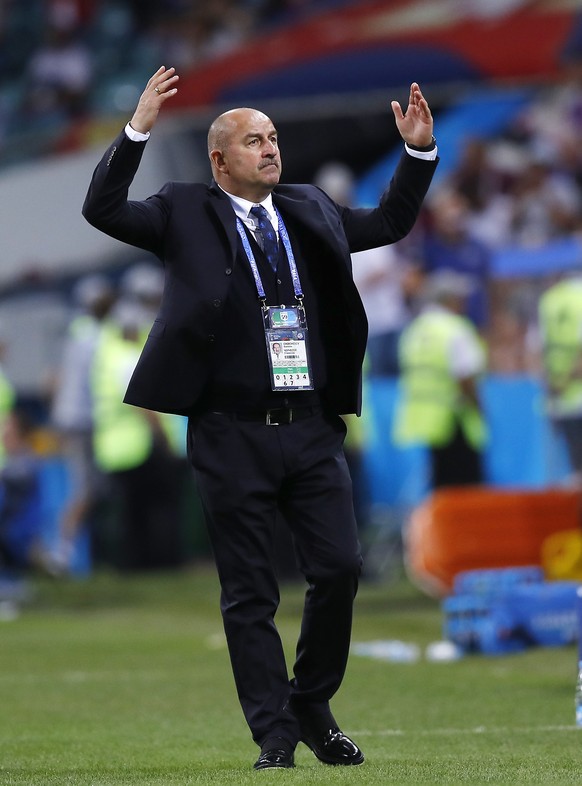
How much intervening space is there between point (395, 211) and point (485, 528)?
5663mm

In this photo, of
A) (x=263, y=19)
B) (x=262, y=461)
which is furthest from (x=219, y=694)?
(x=263, y=19)

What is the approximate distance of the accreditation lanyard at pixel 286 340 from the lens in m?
5.87

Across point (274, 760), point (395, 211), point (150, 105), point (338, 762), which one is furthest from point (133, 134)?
point (338, 762)

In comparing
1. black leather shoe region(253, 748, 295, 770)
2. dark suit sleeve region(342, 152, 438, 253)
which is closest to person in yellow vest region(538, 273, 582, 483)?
dark suit sleeve region(342, 152, 438, 253)

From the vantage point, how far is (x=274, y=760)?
19.0 ft

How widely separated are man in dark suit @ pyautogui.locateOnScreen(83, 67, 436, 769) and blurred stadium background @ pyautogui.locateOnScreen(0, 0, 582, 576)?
8306mm

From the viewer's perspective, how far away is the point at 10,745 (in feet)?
22.8

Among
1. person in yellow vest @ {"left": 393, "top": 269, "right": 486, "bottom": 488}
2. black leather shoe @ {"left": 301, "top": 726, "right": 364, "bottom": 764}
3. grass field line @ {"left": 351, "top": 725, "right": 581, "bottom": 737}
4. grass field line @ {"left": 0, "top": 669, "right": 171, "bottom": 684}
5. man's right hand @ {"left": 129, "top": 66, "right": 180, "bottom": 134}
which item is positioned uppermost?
man's right hand @ {"left": 129, "top": 66, "right": 180, "bottom": 134}

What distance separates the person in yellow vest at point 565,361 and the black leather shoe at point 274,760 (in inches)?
300

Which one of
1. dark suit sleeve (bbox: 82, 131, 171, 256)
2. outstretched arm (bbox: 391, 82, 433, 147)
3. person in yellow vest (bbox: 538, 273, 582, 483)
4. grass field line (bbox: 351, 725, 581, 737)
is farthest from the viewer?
person in yellow vest (bbox: 538, 273, 582, 483)

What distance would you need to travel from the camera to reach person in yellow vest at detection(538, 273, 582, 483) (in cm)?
1312

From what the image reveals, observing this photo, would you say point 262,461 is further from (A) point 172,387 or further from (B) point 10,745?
(B) point 10,745

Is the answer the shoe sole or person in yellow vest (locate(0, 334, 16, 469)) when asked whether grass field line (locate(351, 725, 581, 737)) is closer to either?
the shoe sole

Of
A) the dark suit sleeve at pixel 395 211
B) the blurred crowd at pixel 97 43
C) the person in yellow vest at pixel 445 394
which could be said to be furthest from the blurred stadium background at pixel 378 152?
the dark suit sleeve at pixel 395 211
